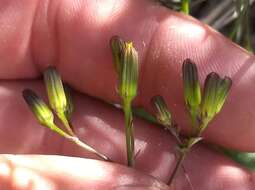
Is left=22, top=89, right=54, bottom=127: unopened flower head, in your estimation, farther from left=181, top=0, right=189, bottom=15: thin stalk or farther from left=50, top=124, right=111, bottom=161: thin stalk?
left=181, top=0, right=189, bottom=15: thin stalk

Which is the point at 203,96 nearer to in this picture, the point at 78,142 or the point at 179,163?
the point at 179,163

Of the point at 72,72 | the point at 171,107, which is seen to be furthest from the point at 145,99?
the point at 72,72

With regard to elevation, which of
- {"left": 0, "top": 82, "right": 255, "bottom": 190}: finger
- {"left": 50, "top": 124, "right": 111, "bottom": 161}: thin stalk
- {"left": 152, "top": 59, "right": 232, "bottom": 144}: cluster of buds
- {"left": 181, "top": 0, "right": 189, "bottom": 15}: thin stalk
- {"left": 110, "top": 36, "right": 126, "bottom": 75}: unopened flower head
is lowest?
{"left": 0, "top": 82, "right": 255, "bottom": 190}: finger

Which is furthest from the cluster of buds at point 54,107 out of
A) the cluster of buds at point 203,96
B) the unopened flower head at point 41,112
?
the cluster of buds at point 203,96

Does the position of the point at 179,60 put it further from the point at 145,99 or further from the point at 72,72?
the point at 72,72

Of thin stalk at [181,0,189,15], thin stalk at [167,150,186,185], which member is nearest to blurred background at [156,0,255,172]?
thin stalk at [181,0,189,15]

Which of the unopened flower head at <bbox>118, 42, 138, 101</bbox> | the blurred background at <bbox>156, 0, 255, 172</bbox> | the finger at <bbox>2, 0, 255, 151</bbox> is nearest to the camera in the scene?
the unopened flower head at <bbox>118, 42, 138, 101</bbox>

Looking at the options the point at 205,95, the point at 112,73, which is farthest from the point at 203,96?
the point at 112,73
